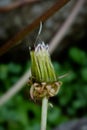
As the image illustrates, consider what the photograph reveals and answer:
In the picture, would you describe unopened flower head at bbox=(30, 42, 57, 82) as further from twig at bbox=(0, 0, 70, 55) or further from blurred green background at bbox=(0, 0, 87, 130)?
blurred green background at bbox=(0, 0, 87, 130)

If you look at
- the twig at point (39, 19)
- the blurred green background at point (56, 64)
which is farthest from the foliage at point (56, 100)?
the twig at point (39, 19)

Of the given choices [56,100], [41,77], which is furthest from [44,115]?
[56,100]

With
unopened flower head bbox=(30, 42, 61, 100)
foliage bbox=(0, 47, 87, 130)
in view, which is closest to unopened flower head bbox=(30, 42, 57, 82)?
unopened flower head bbox=(30, 42, 61, 100)

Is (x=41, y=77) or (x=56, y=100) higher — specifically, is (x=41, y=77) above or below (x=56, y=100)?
below

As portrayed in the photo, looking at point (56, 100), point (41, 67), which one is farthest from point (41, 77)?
point (56, 100)

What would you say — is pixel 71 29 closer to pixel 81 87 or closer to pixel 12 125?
pixel 81 87

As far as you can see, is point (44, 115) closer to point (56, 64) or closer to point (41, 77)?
point (41, 77)

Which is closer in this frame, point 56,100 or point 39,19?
point 39,19

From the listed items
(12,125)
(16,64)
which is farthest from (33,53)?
(16,64)

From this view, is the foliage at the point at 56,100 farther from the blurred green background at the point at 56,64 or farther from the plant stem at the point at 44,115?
the plant stem at the point at 44,115

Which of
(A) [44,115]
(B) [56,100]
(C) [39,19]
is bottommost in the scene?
(A) [44,115]
